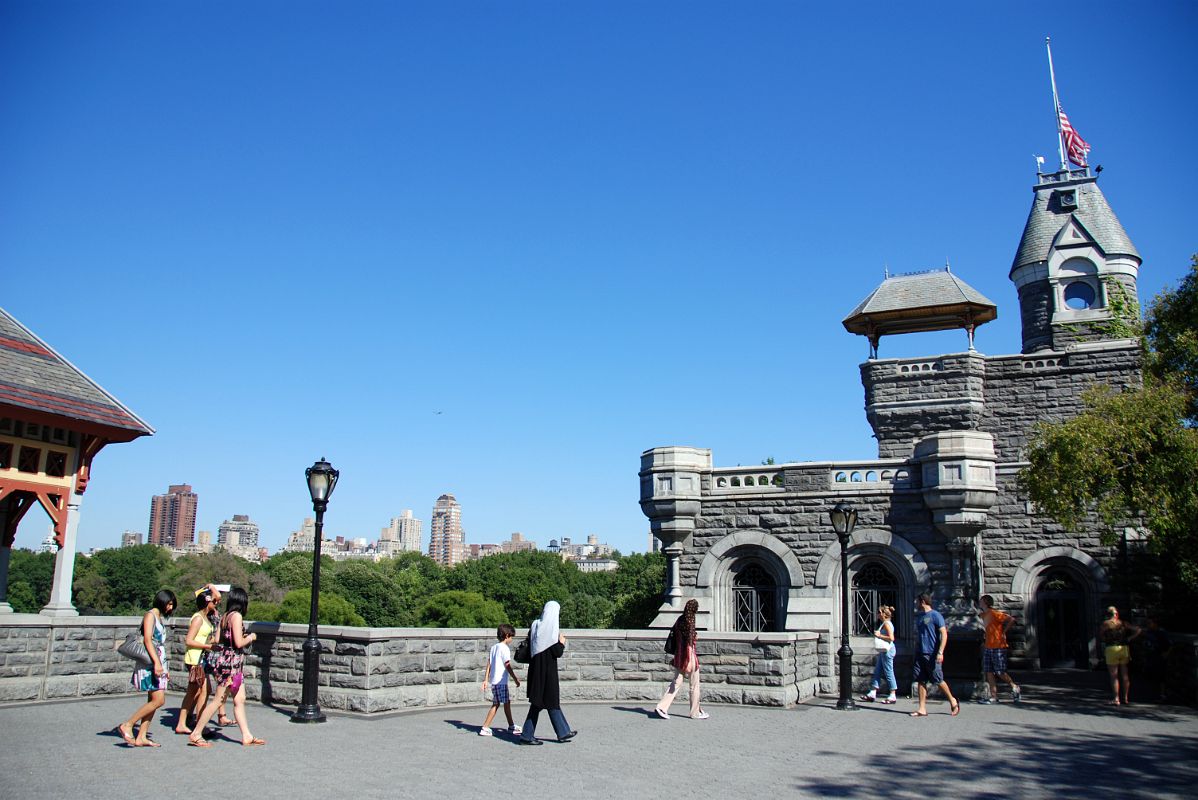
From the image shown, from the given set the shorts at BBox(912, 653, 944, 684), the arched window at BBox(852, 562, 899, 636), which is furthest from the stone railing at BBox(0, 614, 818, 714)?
the arched window at BBox(852, 562, 899, 636)

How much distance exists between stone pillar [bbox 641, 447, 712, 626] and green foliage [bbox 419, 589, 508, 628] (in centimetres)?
5725

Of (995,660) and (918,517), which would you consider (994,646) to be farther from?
(918,517)

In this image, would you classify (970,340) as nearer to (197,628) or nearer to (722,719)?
(722,719)

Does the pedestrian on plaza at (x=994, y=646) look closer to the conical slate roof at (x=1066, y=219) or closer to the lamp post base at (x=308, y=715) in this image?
the lamp post base at (x=308, y=715)

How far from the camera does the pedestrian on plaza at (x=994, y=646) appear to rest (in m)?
13.5

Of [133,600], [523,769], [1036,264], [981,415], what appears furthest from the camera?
[133,600]

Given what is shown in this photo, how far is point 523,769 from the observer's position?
851cm

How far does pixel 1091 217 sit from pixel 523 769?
84.5 ft

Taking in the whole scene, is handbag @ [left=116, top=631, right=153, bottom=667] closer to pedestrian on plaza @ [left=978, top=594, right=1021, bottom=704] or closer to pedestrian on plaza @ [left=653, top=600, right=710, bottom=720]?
pedestrian on plaza @ [left=653, top=600, right=710, bottom=720]

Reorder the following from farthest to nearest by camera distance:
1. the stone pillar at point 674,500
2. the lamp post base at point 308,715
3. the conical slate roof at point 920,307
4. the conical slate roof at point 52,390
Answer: the conical slate roof at point 920,307, the stone pillar at point 674,500, the conical slate roof at point 52,390, the lamp post base at point 308,715

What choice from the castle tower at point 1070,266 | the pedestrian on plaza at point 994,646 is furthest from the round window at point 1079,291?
the pedestrian on plaza at point 994,646

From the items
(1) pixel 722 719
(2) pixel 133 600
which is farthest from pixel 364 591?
(1) pixel 722 719

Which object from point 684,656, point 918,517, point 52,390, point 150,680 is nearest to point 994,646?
point 684,656

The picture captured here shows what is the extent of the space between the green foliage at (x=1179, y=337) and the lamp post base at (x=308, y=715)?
44.7 feet
